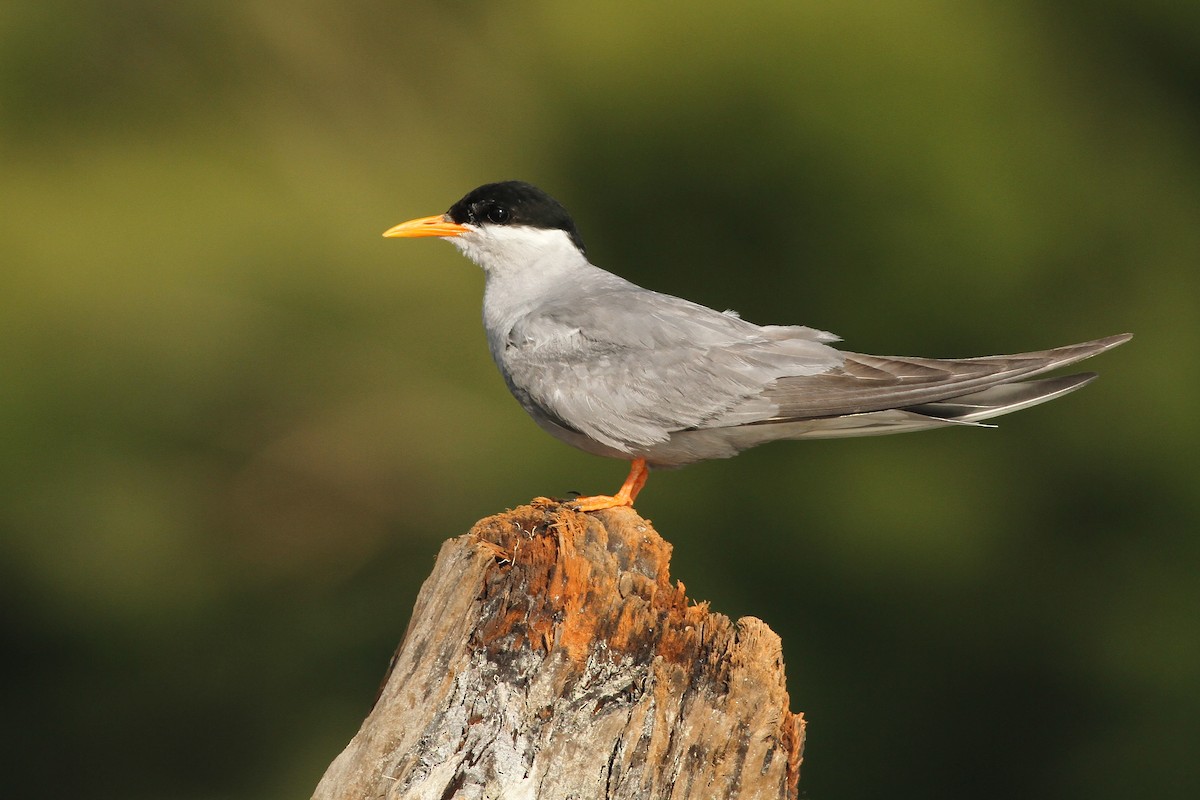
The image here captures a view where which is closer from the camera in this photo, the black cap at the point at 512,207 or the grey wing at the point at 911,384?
Answer: the grey wing at the point at 911,384

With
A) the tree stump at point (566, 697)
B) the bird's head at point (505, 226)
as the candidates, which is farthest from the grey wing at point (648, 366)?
the tree stump at point (566, 697)

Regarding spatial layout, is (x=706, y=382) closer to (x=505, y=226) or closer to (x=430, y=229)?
(x=505, y=226)

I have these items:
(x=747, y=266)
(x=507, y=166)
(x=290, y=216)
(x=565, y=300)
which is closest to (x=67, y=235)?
(x=290, y=216)

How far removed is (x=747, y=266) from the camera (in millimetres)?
6922

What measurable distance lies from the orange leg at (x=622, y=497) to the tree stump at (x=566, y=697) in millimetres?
588

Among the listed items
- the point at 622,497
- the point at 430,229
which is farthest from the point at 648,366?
the point at 430,229

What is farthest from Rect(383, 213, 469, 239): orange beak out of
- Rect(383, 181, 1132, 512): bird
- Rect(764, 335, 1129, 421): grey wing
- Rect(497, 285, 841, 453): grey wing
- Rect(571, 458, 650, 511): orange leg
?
Rect(764, 335, 1129, 421): grey wing

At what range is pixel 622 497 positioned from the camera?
3240 millimetres

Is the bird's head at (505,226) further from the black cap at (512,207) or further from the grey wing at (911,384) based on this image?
the grey wing at (911,384)

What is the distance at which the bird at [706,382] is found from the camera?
3.19 meters

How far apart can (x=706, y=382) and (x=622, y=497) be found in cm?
38

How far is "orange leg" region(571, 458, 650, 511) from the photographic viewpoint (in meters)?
3.12

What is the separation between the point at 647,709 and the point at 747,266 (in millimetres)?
4830

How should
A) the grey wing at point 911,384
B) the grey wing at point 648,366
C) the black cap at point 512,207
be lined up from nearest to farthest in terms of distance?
1. the grey wing at point 911,384
2. the grey wing at point 648,366
3. the black cap at point 512,207
